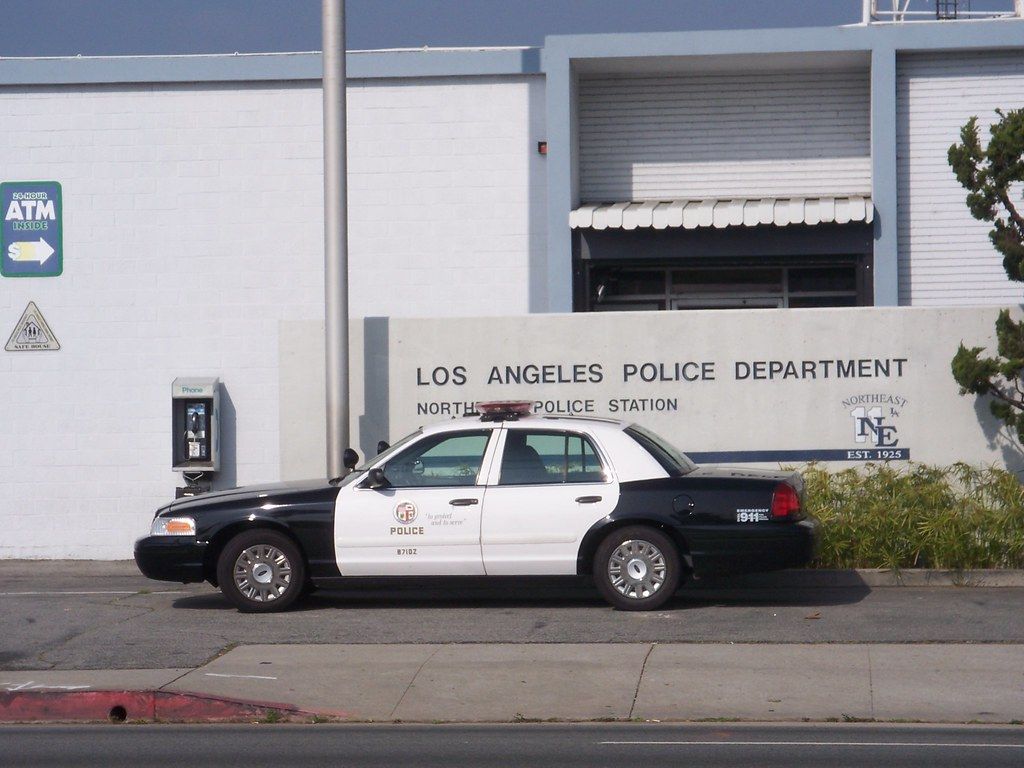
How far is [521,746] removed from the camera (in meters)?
7.33

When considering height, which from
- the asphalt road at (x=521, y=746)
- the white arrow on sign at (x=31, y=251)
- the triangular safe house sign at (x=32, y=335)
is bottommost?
the asphalt road at (x=521, y=746)

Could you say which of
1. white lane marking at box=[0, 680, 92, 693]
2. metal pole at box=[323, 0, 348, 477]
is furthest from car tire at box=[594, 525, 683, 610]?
white lane marking at box=[0, 680, 92, 693]

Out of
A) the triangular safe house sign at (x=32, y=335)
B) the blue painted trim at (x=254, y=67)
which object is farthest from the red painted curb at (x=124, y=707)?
the blue painted trim at (x=254, y=67)

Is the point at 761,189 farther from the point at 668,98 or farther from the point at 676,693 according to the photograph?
the point at 676,693

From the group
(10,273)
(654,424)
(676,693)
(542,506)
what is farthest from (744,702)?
(10,273)

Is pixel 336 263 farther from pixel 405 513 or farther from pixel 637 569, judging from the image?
pixel 637 569

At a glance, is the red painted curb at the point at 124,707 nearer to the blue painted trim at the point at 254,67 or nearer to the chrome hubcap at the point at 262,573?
the chrome hubcap at the point at 262,573

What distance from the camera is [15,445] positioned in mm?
15992

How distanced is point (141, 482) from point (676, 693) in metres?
9.28

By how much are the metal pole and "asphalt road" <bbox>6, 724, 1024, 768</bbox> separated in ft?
19.6

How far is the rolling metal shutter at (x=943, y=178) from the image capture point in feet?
52.5

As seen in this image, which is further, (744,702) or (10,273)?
(10,273)

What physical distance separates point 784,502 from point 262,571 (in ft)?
14.3

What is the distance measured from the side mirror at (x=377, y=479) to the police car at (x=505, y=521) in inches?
0.4
